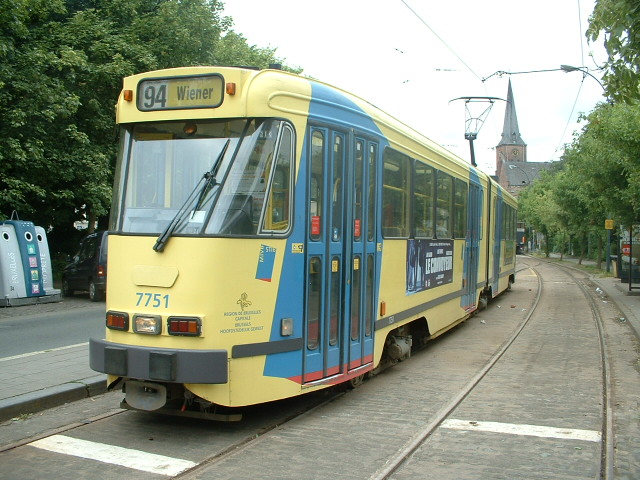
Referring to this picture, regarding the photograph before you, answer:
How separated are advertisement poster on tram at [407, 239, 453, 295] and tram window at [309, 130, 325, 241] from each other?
2.72m

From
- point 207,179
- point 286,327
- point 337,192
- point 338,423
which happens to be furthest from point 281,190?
point 338,423

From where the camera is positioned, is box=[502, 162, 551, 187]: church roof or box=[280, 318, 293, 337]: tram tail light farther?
box=[502, 162, 551, 187]: church roof

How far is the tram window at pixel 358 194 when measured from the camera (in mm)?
6918

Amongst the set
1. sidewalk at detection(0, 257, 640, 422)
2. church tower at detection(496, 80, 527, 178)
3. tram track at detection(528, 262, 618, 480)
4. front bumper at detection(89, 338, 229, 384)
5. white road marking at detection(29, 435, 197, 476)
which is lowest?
tram track at detection(528, 262, 618, 480)

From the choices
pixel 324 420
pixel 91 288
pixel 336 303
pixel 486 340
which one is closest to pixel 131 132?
pixel 336 303

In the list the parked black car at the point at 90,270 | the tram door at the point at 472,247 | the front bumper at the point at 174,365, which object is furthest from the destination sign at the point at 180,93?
the parked black car at the point at 90,270

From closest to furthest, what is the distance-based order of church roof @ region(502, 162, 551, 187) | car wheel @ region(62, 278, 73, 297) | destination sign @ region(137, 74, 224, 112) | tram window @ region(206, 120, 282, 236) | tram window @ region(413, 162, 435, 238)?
tram window @ region(206, 120, 282, 236)
destination sign @ region(137, 74, 224, 112)
tram window @ region(413, 162, 435, 238)
car wheel @ region(62, 278, 73, 297)
church roof @ region(502, 162, 551, 187)

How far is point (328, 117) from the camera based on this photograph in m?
6.42

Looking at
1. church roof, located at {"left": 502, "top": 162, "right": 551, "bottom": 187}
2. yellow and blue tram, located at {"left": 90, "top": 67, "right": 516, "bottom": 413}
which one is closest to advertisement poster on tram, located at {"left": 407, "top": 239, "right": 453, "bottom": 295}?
yellow and blue tram, located at {"left": 90, "top": 67, "right": 516, "bottom": 413}

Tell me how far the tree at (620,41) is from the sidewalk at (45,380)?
617 centimetres

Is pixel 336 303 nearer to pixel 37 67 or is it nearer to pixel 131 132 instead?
pixel 131 132

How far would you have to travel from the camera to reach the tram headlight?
5402 mm

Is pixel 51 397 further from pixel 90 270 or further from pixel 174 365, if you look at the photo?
pixel 90 270

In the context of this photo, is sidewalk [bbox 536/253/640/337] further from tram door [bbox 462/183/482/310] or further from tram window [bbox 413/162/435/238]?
tram window [bbox 413/162/435/238]
